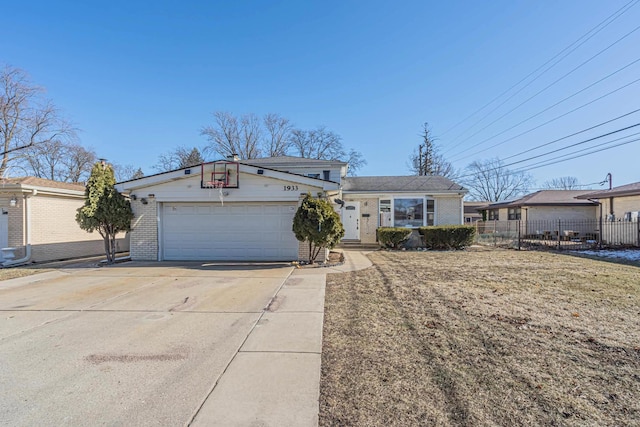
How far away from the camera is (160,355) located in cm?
347

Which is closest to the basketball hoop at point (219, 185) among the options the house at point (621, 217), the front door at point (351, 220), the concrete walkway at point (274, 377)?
the concrete walkway at point (274, 377)

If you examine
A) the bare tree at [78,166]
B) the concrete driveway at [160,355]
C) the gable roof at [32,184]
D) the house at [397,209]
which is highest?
the bare tree at [78,166]

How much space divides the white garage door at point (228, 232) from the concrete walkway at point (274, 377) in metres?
5.58

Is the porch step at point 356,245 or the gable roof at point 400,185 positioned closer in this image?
the porch step at point 356,245

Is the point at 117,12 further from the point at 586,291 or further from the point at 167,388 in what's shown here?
the point at 586,291

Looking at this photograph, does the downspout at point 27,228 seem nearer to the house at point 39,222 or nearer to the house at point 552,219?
the house at point 39,222

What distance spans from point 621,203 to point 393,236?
12.2 metres

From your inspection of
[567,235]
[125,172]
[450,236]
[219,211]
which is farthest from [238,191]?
[125,172]

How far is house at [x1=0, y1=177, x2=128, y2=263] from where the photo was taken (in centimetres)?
1083

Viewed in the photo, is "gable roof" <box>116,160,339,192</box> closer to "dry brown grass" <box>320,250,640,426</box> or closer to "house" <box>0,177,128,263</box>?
"house" <box>0,177,128,263</box>

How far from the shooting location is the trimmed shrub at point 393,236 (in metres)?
14.6

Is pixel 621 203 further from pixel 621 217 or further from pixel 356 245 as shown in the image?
pixel 356 245

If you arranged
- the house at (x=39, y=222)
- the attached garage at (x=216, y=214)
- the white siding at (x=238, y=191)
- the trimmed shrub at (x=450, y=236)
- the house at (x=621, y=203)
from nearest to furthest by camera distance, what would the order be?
the white siding at (x=238, y=191) → the attached garage at (x=216, y=214) → the house at (x=39, y=222) → the trimmed shrub at (x=450, y=236) → the house at (x=621, y=203)

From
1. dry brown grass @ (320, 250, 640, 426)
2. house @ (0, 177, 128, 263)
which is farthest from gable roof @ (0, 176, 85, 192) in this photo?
dry brown grass @ (320, 250, 640, 426)
